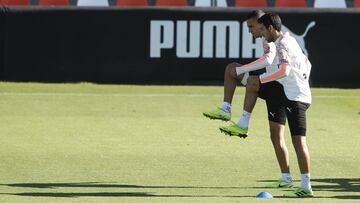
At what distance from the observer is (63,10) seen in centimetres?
2491

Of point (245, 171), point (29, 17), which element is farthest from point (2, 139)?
point (29, 17)

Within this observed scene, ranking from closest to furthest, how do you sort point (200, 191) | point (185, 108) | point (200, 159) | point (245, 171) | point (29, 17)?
point (200, 191) < point (245, 171) < point (200, 159) < point (185, 108) < point (29, 17)

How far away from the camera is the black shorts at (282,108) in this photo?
11.4m

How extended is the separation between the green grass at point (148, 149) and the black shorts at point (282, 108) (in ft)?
2.53

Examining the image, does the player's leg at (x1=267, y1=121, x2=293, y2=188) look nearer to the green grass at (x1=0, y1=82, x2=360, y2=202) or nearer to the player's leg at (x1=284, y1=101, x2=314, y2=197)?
the green grass at (x1=0, y1=82, x2=360, y2=202)

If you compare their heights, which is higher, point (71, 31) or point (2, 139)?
point (71, 31)

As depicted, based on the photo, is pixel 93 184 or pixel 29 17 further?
pixel 29 17

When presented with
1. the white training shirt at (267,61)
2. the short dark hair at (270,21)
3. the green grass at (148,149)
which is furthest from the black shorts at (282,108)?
the green grass at (148,149)

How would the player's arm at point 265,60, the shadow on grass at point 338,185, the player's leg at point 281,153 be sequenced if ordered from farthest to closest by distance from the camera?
the player's leg at point 281,153
the shadow on grass at point 338,185
the player's arm at point 265,60

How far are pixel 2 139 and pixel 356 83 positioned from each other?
11.4 meters

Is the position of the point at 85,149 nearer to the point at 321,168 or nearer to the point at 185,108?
the point at 321,168

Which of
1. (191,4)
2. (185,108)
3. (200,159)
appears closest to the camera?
(200,159)

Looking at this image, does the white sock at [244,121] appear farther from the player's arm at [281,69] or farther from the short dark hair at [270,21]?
the short dark hair at [270,21]

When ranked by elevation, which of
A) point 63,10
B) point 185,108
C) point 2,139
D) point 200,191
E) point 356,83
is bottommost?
point 200,191
